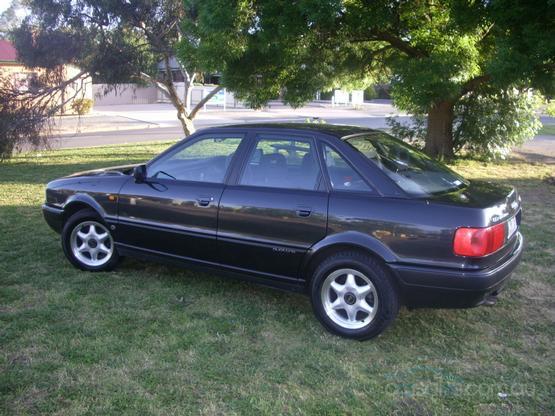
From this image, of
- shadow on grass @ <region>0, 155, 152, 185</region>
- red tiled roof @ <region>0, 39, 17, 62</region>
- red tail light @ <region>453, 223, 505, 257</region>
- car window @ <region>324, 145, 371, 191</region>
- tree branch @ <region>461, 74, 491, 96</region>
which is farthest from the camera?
red tiled roof @ <region>0, 39, 17, 62</region>

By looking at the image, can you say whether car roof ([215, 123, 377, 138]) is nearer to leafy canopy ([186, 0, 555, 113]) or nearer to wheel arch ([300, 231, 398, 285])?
wheel arch ([300, 231, 398, 285])

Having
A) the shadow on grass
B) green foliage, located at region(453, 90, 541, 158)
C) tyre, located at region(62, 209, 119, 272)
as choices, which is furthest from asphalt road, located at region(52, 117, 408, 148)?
tyre, located at region(62, 209, 119, 272)

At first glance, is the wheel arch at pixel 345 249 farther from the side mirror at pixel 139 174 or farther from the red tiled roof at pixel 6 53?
the red tiled roof at pixel 6 53

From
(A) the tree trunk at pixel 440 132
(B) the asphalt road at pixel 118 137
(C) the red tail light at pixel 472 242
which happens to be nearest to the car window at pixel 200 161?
(C) the red tail light at pixel 472 242

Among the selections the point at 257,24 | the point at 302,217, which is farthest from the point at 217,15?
the point at 302,217

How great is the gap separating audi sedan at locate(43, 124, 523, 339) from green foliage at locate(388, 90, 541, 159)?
9.87 meters

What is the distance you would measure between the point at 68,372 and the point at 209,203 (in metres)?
1.72

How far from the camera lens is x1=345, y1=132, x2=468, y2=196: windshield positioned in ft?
14.0

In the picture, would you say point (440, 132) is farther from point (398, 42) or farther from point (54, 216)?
point (54, 216)

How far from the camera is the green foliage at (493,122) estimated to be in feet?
46.0

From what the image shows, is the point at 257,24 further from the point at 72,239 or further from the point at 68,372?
the point at 68,372

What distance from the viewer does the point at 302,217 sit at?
4270mm

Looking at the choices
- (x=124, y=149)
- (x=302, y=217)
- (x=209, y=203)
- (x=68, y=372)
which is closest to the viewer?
(x=68, y=372)

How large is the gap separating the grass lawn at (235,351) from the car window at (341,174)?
3.72 feet
